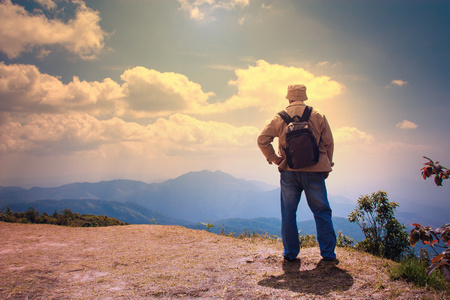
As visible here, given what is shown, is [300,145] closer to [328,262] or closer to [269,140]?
[269,140]

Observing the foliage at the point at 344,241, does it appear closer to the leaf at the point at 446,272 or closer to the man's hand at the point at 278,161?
the man's hand at the point at 278,161

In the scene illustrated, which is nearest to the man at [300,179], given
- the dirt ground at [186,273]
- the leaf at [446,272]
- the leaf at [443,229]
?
the dirt ground at [186,273]

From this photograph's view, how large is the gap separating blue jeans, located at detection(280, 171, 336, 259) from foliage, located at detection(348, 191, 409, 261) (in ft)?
7.89

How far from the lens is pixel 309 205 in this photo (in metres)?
4.86

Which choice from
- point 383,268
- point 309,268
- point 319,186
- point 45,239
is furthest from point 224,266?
point 45,239

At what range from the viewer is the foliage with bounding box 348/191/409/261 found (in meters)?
6.34

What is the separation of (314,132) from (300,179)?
975 millimetres

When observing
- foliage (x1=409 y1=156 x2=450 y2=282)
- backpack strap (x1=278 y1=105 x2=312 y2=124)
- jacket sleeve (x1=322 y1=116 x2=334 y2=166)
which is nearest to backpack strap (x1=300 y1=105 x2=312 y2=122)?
backpack strap (x1=278 y1=105 x2=312 y2=124)

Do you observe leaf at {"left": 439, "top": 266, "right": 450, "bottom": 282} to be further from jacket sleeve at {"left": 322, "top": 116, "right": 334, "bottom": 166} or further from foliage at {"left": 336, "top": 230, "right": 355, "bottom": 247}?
foliage at {"left": 336, "top": 230, "right": 355, "bottom": 247}

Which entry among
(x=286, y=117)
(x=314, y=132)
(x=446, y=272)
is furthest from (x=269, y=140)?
(x=446, y=272)

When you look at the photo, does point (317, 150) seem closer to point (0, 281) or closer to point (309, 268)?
point (309, 268)

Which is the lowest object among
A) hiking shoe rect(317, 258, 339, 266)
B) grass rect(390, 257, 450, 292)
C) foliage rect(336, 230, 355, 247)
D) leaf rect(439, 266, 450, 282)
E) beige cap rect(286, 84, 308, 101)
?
foliage rect(336, 230, 355, 247)

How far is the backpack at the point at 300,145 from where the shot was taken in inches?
185

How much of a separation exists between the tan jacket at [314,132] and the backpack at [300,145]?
20 centimetres
